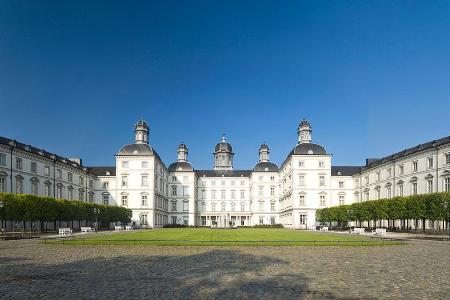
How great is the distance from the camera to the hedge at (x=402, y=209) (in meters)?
48.5

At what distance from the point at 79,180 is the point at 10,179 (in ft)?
90.4

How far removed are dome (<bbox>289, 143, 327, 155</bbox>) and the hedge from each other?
14.6 meters

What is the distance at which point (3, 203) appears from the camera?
42.6 m

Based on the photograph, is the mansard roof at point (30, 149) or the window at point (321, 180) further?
the window at point (321, 180)

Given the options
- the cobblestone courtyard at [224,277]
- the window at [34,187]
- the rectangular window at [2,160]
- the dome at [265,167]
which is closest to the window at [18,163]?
the rectangular window at [2,160]

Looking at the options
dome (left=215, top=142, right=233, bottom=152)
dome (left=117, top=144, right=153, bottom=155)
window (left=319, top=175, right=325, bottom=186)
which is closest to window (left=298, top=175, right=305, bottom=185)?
window (left=319, top=175, right=325, bottom=186)

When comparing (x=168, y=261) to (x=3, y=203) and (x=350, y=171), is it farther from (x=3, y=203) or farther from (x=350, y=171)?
(x=350, y=171)

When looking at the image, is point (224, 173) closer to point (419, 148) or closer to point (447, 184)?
point (419, 148)

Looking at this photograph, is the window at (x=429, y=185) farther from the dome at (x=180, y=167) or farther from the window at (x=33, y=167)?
the dome at (x=180, y=167)

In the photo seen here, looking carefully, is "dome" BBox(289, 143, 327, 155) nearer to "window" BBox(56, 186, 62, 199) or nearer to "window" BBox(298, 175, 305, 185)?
"window" BBox(298, 175, 305, 185)

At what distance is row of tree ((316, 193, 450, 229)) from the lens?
48.5 meters

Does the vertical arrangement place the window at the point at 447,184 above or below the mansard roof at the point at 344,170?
below

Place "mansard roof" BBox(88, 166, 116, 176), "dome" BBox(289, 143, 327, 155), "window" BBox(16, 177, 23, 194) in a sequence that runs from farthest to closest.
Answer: "mansard roof" BBox(88, 166, 116, 176), "dome" BBox(289, 143, 327, 155), "window" BBox(16, 177, 23, 194)

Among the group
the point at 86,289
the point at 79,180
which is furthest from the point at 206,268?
the point at 79,180
